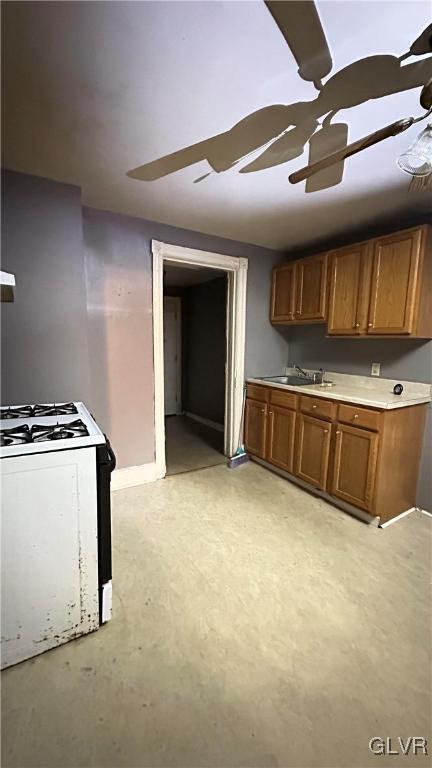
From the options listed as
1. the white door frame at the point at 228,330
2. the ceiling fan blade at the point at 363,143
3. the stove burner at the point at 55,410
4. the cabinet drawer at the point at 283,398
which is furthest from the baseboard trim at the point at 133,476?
the ceiling fan blade at the point at 363,143

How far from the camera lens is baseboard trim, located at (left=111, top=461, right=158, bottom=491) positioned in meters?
2.78

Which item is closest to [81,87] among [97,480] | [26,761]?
[97,480]

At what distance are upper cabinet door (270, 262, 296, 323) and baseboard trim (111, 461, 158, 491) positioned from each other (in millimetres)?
1956

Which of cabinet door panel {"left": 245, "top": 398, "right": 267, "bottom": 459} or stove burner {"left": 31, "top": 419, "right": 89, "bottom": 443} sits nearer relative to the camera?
stove burner {"left": 31, "top": 419, "right": 89, "bottom": 443}

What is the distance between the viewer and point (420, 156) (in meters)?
1.12

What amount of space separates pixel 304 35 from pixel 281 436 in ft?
8.49

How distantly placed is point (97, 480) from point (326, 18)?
5.75ft

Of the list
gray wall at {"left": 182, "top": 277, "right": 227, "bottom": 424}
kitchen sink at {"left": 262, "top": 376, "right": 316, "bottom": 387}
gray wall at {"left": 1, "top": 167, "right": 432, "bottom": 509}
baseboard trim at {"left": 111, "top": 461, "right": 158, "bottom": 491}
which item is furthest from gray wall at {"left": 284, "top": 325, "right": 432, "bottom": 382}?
baseboard trim at {"left": 111, "top": 461, "right": 158, "bottom": 491}

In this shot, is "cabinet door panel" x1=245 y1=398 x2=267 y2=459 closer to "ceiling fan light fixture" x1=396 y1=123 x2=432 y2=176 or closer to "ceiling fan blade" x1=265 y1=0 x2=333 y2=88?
"ceiling fan light fixture" x1=396 y1=123 x2=432 y2=176

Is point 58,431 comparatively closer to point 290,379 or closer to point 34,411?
point 34,411

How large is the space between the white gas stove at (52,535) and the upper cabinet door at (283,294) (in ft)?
7.99

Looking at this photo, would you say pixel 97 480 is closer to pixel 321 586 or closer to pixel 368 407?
pixel 321 586

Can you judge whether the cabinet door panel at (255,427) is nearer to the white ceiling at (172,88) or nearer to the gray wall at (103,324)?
the gray wall at (103,324)

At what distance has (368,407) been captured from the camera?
2219mm
